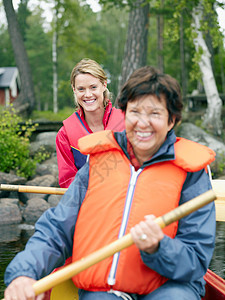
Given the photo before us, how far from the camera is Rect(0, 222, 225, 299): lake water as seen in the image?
366 centimetres

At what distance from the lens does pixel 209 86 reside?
32.6ft

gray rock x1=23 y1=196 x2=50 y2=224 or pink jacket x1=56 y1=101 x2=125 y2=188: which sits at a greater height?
pink jacket x1=56 y1=101 x2=125 y2=188

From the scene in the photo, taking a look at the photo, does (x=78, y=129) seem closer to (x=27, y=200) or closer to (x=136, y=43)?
(x=27, y=200)

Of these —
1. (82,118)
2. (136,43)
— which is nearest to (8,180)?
(82,118)

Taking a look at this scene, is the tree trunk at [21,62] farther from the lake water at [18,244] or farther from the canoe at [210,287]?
the canoe at [210,287]

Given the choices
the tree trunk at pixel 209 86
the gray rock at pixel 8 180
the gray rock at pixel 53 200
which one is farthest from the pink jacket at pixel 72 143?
the tree trunk at pixel 209 86

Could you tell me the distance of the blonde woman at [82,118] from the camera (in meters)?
2.92

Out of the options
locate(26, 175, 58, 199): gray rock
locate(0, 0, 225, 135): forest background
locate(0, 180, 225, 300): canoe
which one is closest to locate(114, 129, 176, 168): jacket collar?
locate(0, 180, 225, 300): canoe

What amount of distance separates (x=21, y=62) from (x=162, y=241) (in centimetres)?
1164

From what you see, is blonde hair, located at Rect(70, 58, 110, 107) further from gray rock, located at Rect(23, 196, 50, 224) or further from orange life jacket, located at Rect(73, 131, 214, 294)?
gray rock, located at Rect(23, 196, 50, 224)

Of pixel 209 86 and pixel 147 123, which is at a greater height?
pixel 147 123

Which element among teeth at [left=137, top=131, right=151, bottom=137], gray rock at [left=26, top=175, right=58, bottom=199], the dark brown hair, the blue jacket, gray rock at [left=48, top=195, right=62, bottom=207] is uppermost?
the dark brown hair

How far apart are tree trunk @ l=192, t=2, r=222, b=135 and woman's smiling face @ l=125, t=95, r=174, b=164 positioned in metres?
8.42

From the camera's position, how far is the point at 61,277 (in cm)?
136
